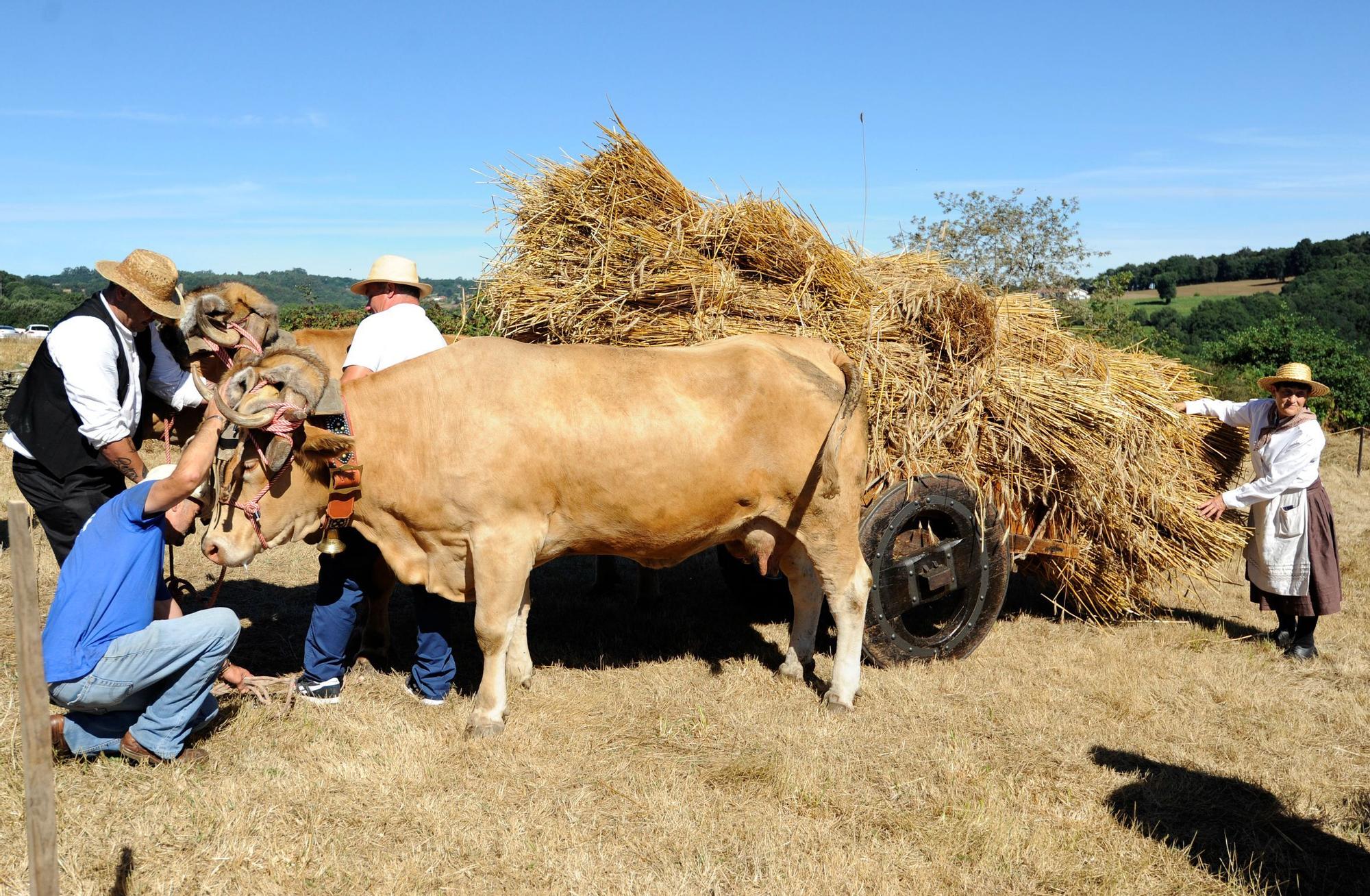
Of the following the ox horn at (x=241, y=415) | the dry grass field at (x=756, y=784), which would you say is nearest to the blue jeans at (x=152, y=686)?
the dry grass field at (x=756, y=784)

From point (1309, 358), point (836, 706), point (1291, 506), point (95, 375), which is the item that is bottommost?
point (836, 706)

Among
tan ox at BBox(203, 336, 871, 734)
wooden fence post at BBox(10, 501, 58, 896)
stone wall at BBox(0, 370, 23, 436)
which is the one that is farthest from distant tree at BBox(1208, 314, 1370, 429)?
stone wall at BBox(0, 370, 23, 436)

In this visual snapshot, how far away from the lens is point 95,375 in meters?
4.07

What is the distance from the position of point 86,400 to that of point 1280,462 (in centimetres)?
631

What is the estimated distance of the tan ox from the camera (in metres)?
4.04

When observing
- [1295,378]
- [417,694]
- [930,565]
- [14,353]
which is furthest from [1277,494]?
[14,353]

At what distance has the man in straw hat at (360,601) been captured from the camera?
446cm

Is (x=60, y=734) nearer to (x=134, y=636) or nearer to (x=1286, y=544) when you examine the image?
(x=134, y=636)

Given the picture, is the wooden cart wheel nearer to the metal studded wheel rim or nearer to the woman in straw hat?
the metal studded wheel rim

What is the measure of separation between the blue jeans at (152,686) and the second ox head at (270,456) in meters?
0.35

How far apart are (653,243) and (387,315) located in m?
1.45

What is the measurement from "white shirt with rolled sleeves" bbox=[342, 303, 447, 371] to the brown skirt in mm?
5185

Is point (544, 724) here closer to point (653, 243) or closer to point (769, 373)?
point (769, 373)

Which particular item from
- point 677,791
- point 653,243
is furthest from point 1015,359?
point 677,791
